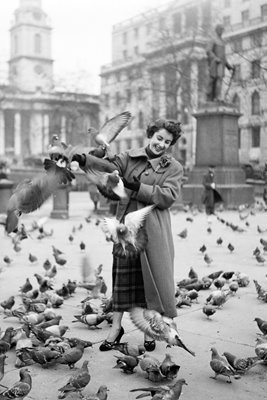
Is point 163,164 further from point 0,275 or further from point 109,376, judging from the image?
point 0,275

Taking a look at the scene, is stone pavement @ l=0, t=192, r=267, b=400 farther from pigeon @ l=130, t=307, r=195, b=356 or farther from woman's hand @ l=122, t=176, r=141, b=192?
woman's hand @ l=122, t=176, r=141, b=192

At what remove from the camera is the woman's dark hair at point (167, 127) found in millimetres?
4184

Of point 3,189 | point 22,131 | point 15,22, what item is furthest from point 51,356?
point 15,22

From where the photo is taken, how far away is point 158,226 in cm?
419

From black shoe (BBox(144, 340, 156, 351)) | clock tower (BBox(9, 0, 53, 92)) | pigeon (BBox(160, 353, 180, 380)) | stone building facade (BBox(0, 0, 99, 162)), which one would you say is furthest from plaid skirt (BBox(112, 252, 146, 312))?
clock tower (BBox(9, 0, 53, 92))

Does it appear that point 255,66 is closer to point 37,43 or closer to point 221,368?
point 221,368

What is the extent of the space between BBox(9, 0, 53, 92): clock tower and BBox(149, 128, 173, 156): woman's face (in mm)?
95192

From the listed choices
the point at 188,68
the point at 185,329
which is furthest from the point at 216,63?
the point at 188,68

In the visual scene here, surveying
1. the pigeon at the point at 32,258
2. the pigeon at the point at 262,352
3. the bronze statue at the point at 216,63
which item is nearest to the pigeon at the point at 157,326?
the pigeon at the point at 262,352

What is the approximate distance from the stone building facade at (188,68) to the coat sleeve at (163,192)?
22.4m

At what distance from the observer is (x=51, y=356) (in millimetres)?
3941

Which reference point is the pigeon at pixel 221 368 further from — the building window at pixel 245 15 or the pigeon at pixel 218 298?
the building window at pixel 245 15

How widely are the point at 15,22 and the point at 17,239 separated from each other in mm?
99306

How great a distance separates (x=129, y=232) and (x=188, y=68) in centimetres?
3938
